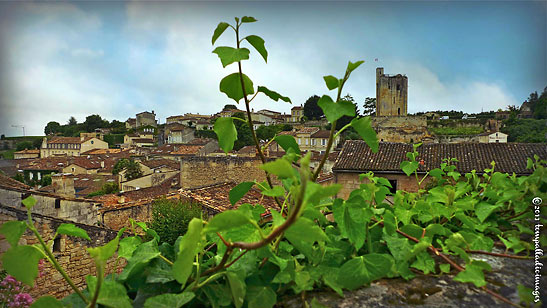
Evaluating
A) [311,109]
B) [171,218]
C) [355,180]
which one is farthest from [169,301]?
[311,109]

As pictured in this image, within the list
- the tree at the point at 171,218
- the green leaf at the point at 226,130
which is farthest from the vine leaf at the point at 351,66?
the tree at the point at 171,218

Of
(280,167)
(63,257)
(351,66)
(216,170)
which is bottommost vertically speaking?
(63,257)

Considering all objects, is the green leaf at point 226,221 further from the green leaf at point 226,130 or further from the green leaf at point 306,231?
the green leaf at point 226,130

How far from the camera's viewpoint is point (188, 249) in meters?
0.63

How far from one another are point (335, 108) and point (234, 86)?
303 millimetres

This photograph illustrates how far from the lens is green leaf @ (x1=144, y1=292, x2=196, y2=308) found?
2.19 feet

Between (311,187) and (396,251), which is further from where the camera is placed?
(396,251)

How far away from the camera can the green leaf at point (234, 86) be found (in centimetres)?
91

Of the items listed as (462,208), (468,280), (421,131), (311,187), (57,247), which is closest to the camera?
(311,187)

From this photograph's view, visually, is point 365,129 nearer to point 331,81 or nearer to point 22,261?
point 331,81

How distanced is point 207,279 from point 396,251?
1.66ft

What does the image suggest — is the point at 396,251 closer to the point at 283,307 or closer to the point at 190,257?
the point at 283,307

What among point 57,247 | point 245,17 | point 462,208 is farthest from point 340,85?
point 57,247

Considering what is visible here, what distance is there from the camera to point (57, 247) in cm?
643
